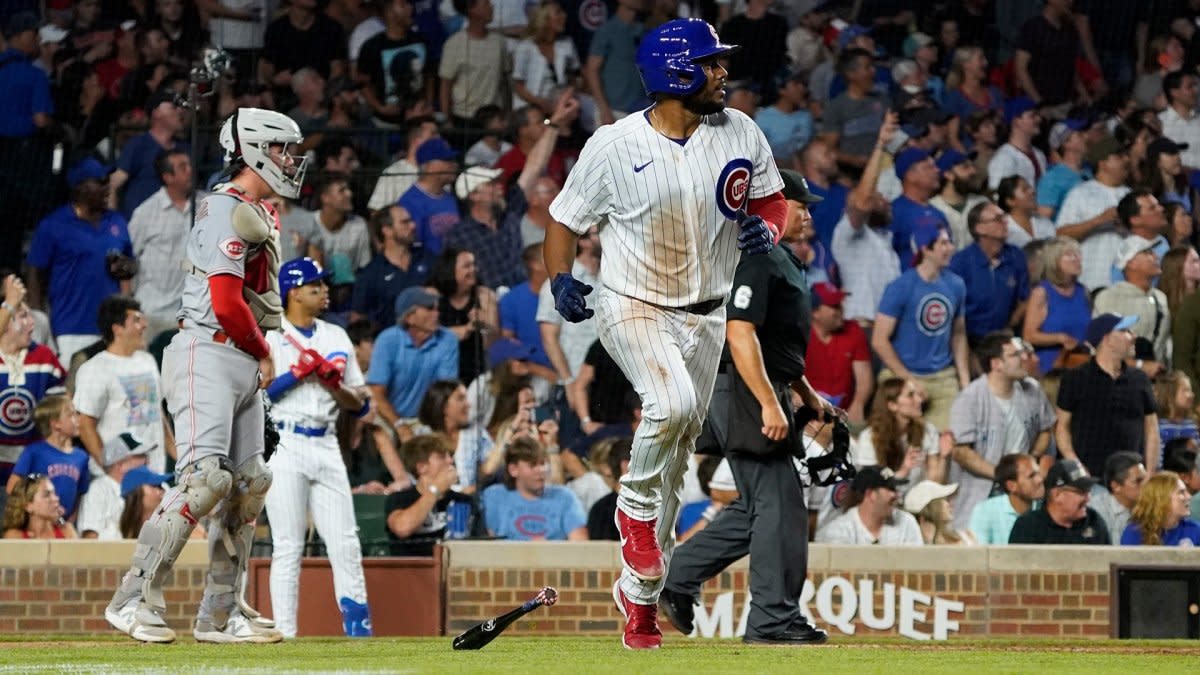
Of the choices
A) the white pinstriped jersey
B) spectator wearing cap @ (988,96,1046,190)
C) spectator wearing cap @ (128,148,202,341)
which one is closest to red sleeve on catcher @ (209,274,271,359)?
the white pinstriped jersey

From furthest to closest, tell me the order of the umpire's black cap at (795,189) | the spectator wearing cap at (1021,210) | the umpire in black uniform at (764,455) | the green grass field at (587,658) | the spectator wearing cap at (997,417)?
1. the spectator wearing cap at (1021,210)
2. the spectator wearing cap at (997,417)
3. the umpire's black cap at (795,189)
4. the umpire in black uniform at (764,455)
5. the green grass field at (587,658)

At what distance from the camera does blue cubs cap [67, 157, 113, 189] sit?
12961 mm

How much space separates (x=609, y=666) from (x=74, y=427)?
19.7 ft

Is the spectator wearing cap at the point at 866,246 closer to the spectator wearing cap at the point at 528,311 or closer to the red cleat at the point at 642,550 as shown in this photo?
the spectator wearing cap at the point at 528,311

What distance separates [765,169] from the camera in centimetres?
718

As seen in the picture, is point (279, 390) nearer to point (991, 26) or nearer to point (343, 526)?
point (343, 526)

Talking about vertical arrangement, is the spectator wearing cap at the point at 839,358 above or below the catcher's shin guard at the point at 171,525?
above

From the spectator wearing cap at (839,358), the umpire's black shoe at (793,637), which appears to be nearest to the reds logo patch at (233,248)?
the umpire's black shoe at (793,637)

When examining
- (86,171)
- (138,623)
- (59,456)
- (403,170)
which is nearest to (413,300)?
(403,170)

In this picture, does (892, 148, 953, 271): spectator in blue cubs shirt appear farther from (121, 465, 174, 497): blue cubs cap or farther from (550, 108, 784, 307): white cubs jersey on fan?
(550, 108, 784, 307): white cubs jersey on fan

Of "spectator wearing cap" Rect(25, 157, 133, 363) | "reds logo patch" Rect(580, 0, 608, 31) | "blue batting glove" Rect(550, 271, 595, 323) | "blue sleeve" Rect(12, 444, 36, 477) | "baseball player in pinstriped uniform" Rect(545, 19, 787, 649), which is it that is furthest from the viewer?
"reds logo patch" Rect(580, 0, 608, 31)

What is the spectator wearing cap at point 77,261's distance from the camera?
12.5m

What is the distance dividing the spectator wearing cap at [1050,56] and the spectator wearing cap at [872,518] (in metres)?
4.80

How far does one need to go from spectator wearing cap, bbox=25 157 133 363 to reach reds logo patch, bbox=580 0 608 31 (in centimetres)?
382
